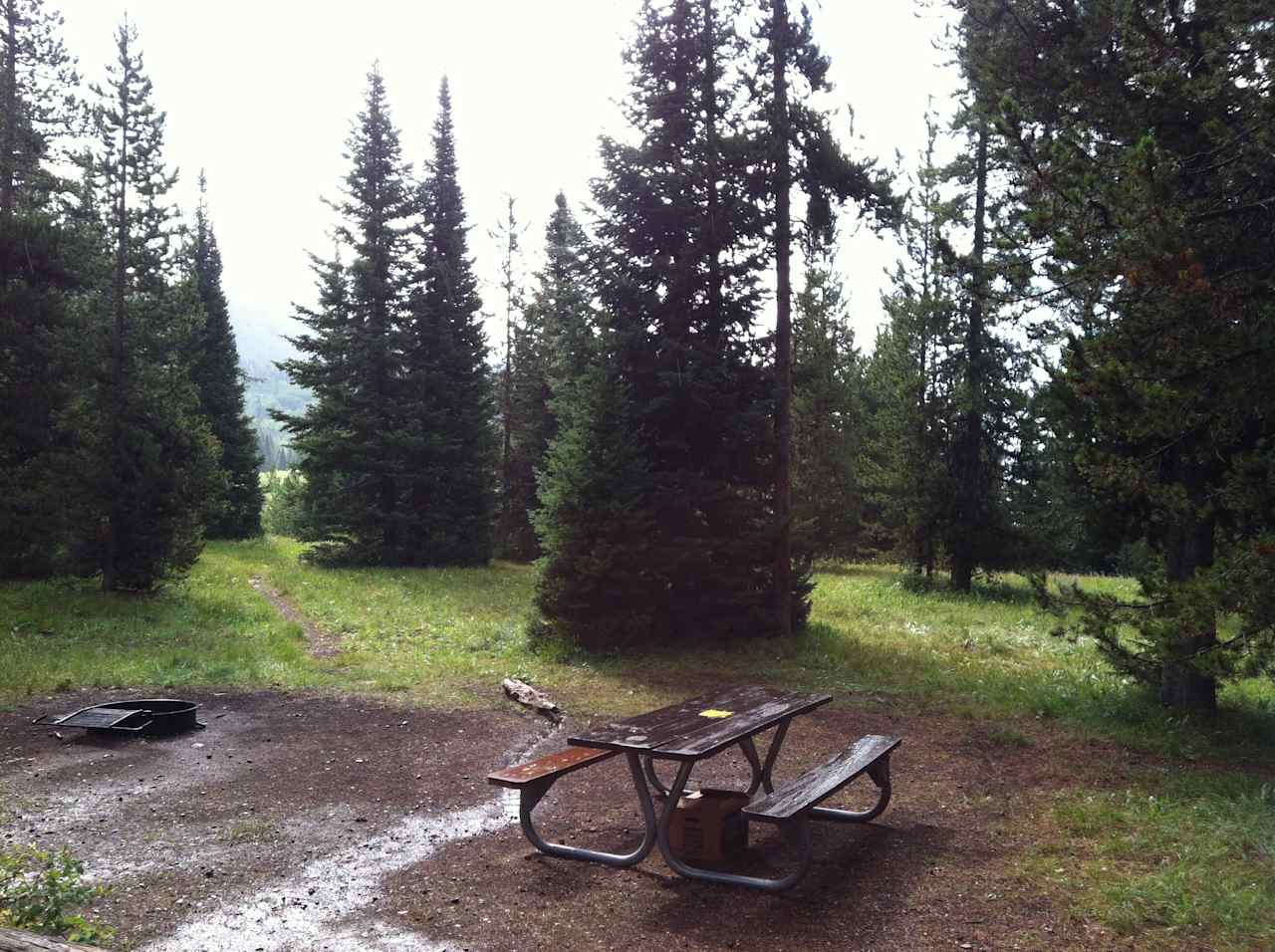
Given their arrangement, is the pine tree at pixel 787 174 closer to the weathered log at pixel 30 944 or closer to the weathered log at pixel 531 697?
the weathered log at pixel 531 697

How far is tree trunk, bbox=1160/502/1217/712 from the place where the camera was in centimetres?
909

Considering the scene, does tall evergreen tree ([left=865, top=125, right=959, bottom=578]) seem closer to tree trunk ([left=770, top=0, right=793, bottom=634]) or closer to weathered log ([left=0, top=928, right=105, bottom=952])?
tree trunk ([left=770, top=0, right=793, bottom=634])

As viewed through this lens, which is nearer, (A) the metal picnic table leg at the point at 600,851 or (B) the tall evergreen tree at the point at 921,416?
(A) the metal picnic table leg at the point at 600,851

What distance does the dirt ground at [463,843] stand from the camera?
4812 millimetres

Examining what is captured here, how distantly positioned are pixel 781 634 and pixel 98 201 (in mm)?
17263

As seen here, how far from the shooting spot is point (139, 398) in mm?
19125

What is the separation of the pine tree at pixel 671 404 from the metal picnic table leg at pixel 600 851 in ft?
25.4

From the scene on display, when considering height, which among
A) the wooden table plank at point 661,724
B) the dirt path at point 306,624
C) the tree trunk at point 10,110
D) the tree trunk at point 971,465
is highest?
the tree trunk at point 10,110

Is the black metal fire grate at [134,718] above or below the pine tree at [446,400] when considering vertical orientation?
below

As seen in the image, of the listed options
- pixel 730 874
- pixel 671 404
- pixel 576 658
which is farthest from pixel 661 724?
pixel 671 404

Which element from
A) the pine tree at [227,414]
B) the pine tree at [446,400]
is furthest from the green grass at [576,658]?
the pine tree at [227,414]

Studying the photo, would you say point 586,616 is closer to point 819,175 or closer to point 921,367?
point 819,175

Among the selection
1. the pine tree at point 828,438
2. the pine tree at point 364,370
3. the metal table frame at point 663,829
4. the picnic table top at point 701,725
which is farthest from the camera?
the pine tree at point 828,438

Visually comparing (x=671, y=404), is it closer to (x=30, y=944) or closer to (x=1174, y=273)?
(x=1174, y=273)
